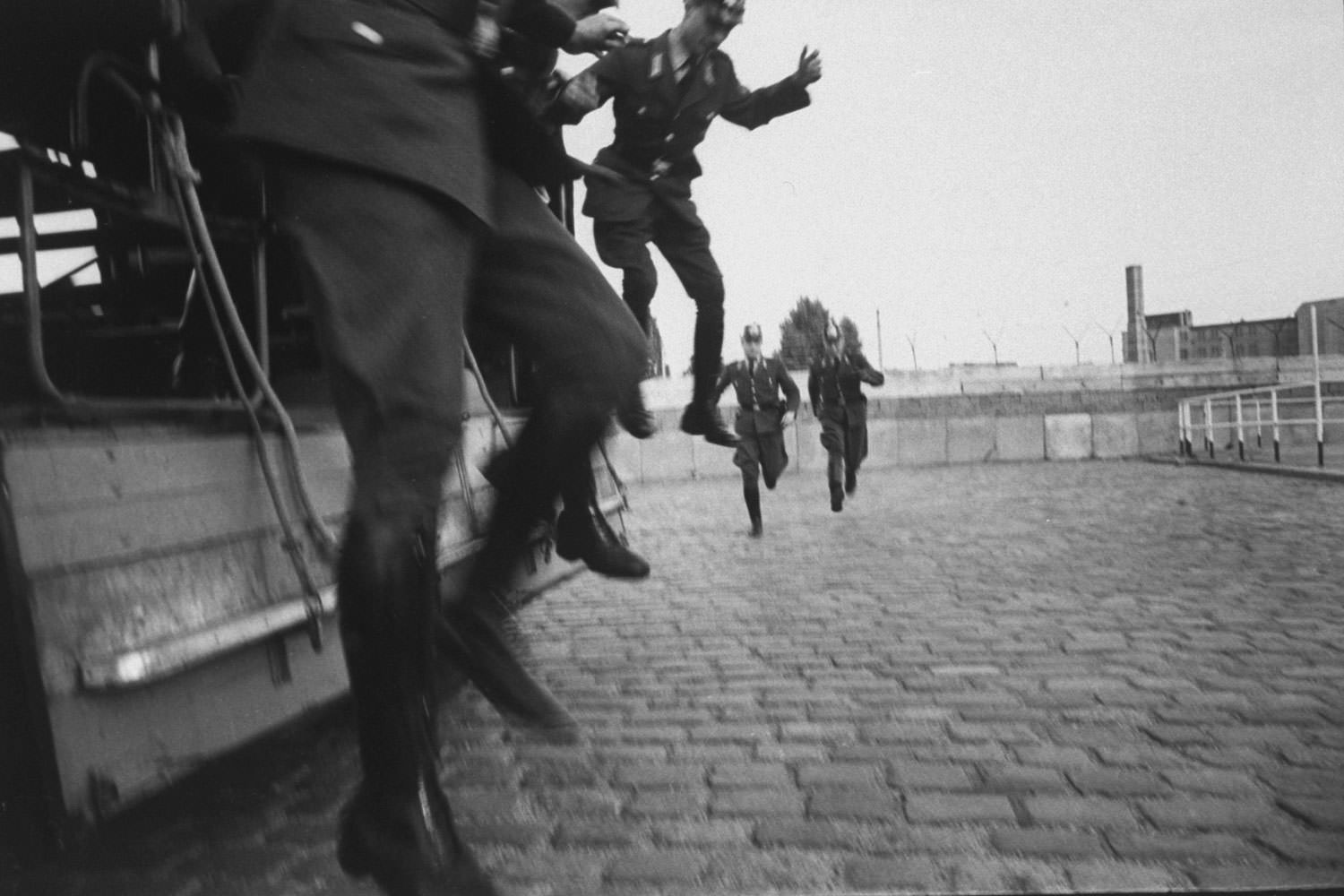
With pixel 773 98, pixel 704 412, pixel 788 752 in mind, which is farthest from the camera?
pixel 704 412

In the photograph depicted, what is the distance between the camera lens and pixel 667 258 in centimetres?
346

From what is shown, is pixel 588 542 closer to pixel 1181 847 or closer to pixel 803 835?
pixel 803 835

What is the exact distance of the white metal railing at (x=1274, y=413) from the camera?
39.7 feet

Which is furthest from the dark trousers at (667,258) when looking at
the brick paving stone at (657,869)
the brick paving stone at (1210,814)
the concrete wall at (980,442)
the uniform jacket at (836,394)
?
the concrete wall at (980,442)

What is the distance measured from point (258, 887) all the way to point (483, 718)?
120 centimetres

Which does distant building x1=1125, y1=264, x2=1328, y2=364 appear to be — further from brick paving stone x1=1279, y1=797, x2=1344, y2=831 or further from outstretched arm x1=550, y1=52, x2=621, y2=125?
outstretched arm x1=550, y1=52, x2=621, y2=125

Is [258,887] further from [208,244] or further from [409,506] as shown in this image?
[208,244]

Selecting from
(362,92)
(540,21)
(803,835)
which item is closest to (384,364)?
(362,92)

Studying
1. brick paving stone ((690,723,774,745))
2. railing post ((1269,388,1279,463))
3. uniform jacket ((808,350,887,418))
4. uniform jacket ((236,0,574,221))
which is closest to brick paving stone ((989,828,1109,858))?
brick paving stone ((690,723,774,745))

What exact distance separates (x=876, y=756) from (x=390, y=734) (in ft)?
4.45

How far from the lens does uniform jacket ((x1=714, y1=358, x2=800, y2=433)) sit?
9.46 metres

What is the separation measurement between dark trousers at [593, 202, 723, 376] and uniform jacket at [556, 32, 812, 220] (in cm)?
4

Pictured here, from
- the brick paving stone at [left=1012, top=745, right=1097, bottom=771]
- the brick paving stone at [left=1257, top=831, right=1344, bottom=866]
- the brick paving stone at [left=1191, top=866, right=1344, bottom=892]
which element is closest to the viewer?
the brick paving stone at [left=1191, top=866, right=1344, bottom=892]

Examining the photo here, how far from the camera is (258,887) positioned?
6.30 ft
